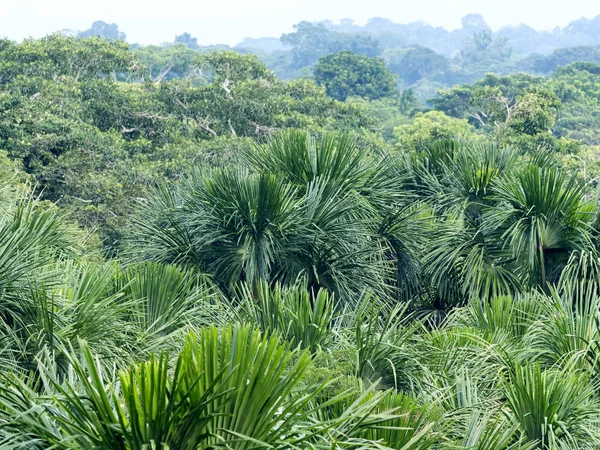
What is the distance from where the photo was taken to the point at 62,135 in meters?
21.3

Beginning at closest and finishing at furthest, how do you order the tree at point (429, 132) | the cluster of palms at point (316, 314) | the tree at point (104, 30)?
the cluster of palms at point (316, 314)
the tree at point (429, 132)
the tree at point (104, 30)

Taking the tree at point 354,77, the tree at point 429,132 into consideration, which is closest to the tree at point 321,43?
the tree at point 354,77

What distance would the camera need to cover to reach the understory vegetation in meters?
4.22

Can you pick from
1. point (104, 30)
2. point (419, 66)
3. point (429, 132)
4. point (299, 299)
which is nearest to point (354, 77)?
point (429, 132)

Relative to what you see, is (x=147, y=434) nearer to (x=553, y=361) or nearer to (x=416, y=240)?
(x=553, y=361)

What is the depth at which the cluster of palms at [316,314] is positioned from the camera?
4.21 metres

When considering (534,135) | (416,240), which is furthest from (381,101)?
(416,240)

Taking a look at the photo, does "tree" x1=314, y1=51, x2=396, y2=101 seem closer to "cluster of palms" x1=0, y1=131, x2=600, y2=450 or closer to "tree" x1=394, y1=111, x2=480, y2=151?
"tree" x1=394, y1=111, x2=480, y2=151

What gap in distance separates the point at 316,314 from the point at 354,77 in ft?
196

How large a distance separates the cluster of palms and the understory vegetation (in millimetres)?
25

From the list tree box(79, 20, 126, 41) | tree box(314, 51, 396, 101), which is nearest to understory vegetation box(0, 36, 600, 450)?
tree box(314, 51, 396, 101)

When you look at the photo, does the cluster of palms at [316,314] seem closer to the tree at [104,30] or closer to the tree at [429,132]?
the tree at [429,132]

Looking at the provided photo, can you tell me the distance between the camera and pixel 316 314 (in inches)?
270

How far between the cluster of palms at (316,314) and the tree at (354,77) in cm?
5167
